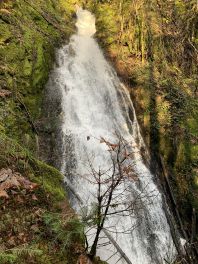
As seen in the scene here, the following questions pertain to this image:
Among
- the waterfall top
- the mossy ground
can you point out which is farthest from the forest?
the waterfall top

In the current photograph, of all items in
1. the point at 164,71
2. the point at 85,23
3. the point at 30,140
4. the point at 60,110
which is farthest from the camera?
the point at 85,23

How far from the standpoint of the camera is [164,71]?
14.2 m

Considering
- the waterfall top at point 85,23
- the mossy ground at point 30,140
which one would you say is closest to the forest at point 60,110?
the mossy ground at point 30,140

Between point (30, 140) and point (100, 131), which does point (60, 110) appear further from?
point (30, 140)

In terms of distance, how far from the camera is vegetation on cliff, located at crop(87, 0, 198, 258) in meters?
A: 11.7

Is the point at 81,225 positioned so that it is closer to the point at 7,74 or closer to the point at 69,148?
the point at 69,148

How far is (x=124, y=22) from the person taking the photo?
51.1 ft

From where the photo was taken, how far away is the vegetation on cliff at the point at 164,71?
38.3ft

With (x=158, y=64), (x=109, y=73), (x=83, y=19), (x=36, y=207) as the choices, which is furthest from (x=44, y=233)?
(x=83, y=19)

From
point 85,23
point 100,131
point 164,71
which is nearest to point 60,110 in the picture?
point 100,131

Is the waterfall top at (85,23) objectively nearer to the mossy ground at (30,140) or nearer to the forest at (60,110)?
the forest at (60,110)

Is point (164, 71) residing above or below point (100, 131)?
above

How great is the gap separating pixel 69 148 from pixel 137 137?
2.80m

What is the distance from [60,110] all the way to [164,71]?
509 centimetres
